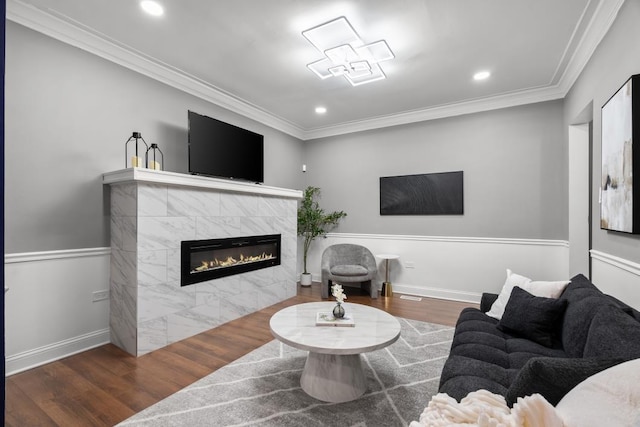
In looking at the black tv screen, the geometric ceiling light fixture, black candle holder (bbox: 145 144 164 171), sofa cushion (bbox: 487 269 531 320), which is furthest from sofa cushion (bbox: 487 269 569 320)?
black candle holder (bbox: 145 144 164 171)

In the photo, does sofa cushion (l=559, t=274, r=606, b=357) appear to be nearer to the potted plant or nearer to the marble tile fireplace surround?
the marble tile fireplace surround

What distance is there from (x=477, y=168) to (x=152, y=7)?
4.15 meters

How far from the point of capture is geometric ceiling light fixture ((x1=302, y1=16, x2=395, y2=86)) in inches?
102

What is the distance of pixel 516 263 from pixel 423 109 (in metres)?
2.51

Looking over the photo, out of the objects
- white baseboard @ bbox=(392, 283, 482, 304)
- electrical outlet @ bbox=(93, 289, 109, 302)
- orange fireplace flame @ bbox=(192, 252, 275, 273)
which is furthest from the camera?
white baseboard @ bbox=(392, 283, 482, 304)

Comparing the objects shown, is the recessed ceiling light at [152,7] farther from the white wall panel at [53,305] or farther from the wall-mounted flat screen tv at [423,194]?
the wall-mounted flat screen tv at [423,194]

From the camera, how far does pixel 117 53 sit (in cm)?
293

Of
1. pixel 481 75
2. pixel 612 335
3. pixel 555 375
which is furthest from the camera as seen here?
pixel 481 75

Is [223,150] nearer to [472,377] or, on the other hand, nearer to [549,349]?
[472,377]

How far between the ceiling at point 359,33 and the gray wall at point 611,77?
0.48 feet

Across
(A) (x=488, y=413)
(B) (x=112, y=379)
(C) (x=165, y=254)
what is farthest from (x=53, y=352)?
(A) (x=488, y=413)

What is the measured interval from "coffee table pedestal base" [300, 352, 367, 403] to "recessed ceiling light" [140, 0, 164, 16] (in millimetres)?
2873

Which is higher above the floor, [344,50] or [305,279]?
[344,50]

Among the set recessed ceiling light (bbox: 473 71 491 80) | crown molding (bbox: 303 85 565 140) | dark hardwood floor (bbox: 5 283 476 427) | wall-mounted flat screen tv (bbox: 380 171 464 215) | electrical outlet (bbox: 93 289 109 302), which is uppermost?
recessed ceiling light (bbox: 473 71 491 80)
